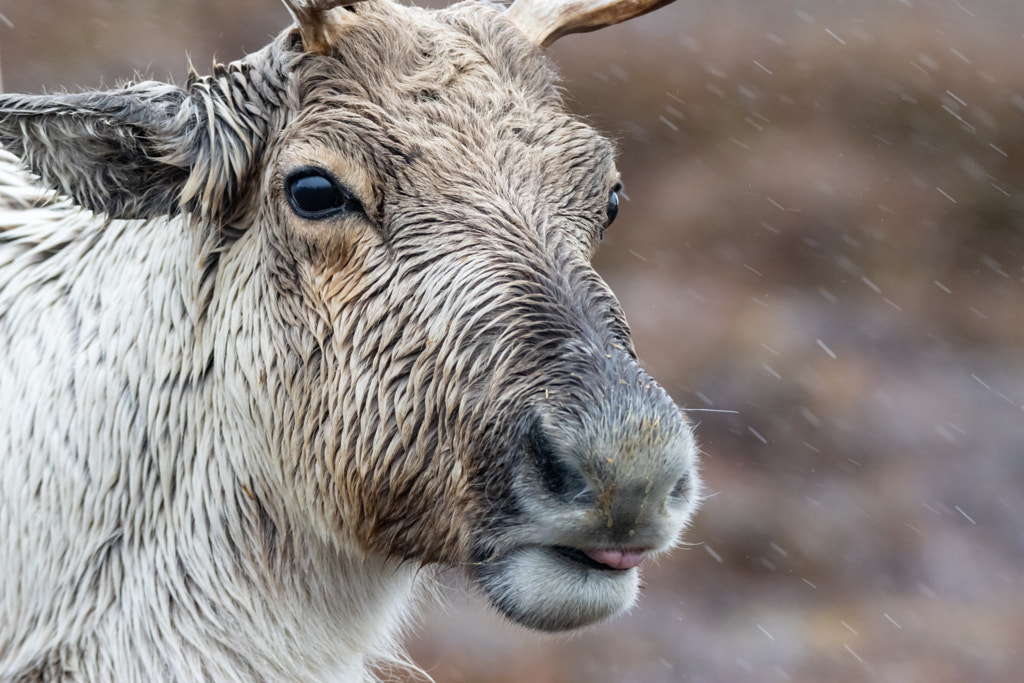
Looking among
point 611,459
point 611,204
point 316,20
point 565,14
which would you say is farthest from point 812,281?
point 611,459

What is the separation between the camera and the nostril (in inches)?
97.0

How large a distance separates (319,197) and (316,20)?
56 cm

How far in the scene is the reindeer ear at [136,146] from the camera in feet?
9.95

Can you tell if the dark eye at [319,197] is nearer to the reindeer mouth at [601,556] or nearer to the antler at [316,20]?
the antler at [316,20]

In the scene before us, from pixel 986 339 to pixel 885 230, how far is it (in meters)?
1.52

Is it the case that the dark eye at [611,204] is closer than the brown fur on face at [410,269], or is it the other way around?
the brown fur on face at [410,269]

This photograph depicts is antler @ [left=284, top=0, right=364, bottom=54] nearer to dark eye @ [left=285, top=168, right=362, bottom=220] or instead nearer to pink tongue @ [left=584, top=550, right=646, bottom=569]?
dark eye @ [left=285, top=168, right=362, bottom=220]

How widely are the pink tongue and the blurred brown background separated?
630cm

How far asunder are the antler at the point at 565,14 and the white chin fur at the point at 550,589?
1.90 m

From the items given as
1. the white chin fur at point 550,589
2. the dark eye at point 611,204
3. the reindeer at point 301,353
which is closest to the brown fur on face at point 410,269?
the reindeer at point 301,353

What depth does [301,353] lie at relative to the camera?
9.80 ft

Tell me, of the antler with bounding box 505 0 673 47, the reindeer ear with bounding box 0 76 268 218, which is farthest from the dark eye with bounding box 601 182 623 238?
the reindeer ear with bounding box 0 76 268 218

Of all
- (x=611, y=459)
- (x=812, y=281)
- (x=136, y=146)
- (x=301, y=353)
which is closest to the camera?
(x=611, y=459)

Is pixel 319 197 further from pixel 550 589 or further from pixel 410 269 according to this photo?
pixel 550 589
